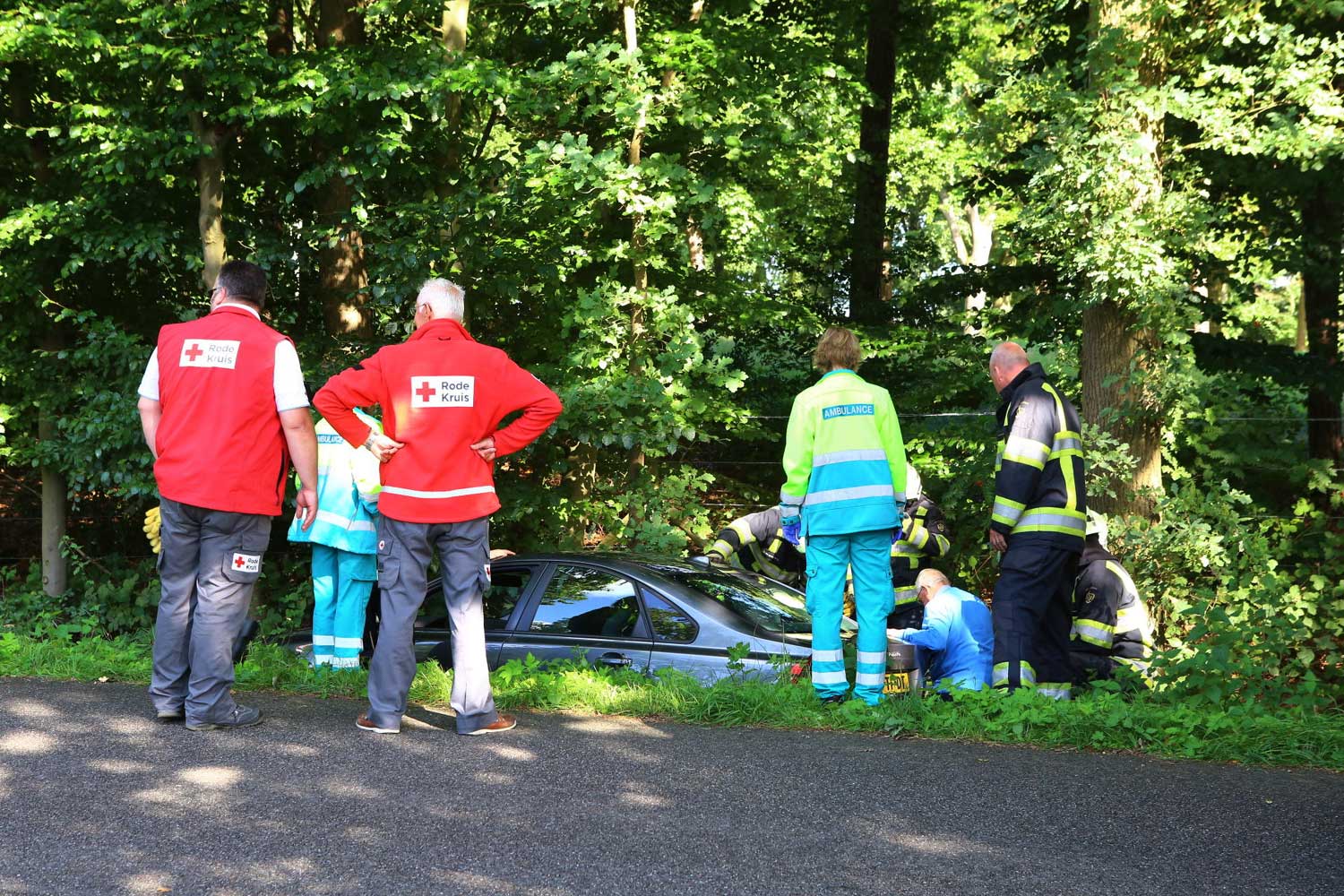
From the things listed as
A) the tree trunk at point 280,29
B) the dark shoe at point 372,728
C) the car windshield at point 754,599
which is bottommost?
the dark shoe at point 372,728

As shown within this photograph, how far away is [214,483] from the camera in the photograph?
5707 millimetres

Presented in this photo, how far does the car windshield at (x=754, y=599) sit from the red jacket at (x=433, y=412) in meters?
1.98

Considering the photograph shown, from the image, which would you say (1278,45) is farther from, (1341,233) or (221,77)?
(221,77)

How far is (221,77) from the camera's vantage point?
33.3 ft

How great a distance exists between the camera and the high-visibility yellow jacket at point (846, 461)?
6.38 metres

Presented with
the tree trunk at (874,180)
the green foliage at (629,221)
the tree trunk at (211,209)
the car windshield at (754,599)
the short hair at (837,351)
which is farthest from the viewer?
the tree trunk at (874,180)

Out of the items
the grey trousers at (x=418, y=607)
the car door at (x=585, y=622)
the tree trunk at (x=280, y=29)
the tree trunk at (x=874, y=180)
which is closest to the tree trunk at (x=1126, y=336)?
the tree trunk at (x=874, y=180)

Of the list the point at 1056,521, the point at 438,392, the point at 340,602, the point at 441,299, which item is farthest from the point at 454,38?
the point at 1056,521

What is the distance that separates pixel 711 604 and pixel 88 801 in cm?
362

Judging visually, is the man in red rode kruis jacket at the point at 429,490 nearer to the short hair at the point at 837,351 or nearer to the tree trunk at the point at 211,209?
the short hair at the point at 837,351

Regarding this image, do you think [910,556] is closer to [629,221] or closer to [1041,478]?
[1041,478]

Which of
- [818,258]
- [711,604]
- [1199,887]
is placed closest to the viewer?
[1199,887]

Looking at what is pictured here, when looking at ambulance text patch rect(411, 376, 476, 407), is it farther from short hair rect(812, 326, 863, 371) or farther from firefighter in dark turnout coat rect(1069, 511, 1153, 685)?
firefighter in dark turnout coat rect(1069, 511, 1153, 685)

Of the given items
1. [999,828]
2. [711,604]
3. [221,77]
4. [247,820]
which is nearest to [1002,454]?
[711,604]
